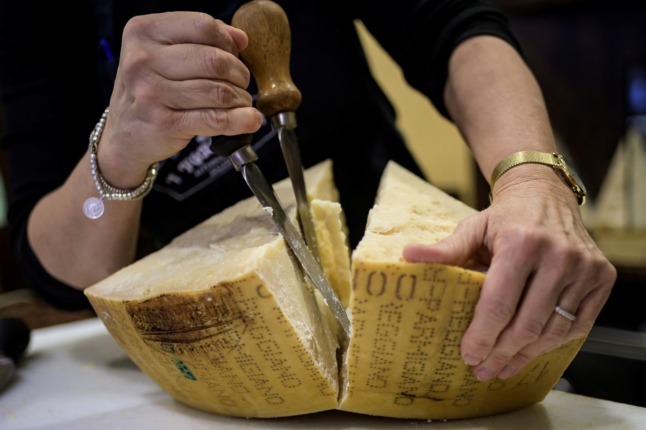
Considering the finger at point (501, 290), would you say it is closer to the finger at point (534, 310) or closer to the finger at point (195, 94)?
the finger at point (534, 310)

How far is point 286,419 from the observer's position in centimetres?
77

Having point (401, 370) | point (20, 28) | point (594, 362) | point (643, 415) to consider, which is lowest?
point (594, 362)

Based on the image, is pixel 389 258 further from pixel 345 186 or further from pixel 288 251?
pixel 345 186

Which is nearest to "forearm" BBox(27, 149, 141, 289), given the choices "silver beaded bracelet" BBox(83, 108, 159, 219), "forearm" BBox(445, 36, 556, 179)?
"silver beaded bracelet" BBox(83, 108, 159, 219)

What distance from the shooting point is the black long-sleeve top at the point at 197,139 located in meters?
0.98

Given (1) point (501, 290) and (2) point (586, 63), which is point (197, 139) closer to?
(1) point (501, 290)

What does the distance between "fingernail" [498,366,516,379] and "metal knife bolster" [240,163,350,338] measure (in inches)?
7.0

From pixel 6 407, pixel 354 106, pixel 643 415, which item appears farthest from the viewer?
pixel 354 106

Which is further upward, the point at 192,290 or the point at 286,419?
the point at 192,290

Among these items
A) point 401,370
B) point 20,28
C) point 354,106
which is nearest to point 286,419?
point 401,370

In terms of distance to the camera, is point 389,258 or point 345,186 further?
point 345,186

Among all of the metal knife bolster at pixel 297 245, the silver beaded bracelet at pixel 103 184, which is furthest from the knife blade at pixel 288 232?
the silver beaded bracelet at pixel 103 184

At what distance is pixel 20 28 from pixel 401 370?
0.82 m

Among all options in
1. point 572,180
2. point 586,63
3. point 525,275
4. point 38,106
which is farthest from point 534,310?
point 586,63
